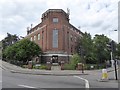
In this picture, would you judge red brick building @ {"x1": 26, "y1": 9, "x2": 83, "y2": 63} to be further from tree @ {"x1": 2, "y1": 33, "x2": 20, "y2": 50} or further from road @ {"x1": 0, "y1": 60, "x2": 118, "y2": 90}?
road @ {"x1": 0, "y1": 60, "x2": 118, "y2": 90}

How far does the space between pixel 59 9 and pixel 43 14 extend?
724 cm

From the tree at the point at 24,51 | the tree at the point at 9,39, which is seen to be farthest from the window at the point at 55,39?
the tree at the point at 9,39

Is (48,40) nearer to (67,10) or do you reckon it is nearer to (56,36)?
(56,36)

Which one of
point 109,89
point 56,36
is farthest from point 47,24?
point 109,89

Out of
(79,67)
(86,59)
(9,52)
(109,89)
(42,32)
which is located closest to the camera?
(109,89)

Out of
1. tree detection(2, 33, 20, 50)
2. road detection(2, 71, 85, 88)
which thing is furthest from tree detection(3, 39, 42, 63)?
tree detection(2, 33, 20, 50)

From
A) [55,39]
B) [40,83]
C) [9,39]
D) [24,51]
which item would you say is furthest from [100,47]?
[9,39]

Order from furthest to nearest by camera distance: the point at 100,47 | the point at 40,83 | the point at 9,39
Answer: the point at 9,39
the point at 100,47
the point at 40,83

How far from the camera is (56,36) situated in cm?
7081

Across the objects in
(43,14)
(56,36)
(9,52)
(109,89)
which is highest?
(43,14)

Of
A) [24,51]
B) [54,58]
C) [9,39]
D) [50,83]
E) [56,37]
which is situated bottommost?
[50,83]

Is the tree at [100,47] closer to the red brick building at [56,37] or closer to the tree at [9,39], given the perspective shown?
the red brick building at [56,37]

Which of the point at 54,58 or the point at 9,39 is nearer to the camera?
the point at 54,58

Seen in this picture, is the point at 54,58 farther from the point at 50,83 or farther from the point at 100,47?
the point at 50,83
